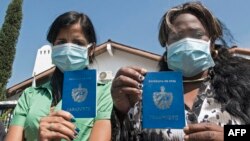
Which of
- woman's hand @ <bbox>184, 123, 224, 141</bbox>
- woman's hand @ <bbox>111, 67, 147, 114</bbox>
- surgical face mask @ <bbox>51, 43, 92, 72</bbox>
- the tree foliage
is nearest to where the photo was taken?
woman's hand @ <bbox>184, 123, 224, 141</bbox>

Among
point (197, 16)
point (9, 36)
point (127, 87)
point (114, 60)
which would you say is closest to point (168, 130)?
point (127, 87)

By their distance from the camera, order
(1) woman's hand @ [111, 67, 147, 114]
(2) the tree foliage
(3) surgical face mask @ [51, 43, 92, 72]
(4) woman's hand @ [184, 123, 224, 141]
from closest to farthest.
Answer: (4) woman's hand @ [184, 123, 224, 141], (1) woman's hand @ [111, 67, 147, 114], (3) surgical face mask @ [51, 43, 92, 72], (2) the tree foliage

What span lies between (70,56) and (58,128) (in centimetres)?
95

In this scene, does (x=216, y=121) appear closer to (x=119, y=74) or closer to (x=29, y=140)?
(x=119, y=74)

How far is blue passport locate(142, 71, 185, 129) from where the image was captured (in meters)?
1.87

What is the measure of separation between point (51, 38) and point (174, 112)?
1405 mm

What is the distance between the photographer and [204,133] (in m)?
1.63

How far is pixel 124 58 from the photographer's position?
1484 centimetres

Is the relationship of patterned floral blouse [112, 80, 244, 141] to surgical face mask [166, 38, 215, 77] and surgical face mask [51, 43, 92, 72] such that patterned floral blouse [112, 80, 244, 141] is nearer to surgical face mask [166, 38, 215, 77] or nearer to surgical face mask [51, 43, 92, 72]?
surgical face mask [166, 38, 215, 77]

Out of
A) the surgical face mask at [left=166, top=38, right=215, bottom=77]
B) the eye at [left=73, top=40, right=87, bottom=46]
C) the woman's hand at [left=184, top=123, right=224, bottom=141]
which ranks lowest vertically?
the woman's hand at [left=184, top=123, right=224, bottom=141]

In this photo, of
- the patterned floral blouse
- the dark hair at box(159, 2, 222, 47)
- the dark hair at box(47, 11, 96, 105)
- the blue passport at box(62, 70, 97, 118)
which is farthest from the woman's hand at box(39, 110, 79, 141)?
the dark hair at box(159, 2, 222, 47)

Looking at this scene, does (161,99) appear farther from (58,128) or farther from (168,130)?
(58,128)

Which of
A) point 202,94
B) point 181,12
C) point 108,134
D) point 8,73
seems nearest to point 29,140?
point 108,134

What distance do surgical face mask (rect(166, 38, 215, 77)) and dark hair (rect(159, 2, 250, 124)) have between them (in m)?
0.08
